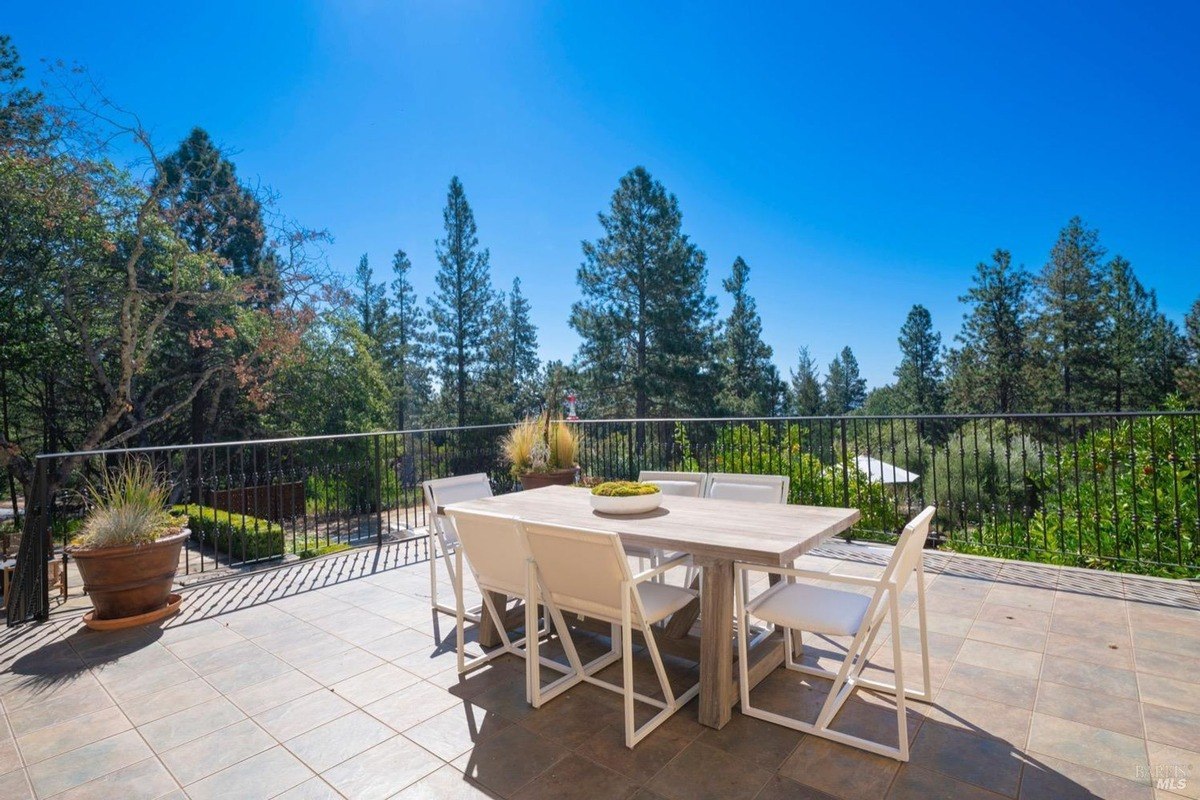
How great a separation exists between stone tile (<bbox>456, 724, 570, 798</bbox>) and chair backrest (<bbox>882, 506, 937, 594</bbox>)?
125 cm

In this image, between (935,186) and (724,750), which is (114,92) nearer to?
(724,750)

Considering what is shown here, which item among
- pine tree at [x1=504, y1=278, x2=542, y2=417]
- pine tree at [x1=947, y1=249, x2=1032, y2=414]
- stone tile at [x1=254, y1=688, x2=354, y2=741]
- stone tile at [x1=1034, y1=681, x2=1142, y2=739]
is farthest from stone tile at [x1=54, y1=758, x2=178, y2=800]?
pine tree at [x1=947, y1=249, x2=1032, y2=414]

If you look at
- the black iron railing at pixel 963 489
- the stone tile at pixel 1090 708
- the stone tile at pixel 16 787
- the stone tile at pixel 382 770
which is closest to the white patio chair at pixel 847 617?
the stone tile at pixel 1090 708

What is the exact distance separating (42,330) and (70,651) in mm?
10984

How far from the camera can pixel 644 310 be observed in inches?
725

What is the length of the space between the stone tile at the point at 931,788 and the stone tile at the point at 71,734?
2735 millimetres

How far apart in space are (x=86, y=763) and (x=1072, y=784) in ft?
10.4

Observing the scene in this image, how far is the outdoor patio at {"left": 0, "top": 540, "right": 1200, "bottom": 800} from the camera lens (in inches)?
69.4

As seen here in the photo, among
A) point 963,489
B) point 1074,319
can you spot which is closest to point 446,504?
point 963,489

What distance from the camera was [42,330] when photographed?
10469mm

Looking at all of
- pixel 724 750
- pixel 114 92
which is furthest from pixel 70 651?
pixel 114 92

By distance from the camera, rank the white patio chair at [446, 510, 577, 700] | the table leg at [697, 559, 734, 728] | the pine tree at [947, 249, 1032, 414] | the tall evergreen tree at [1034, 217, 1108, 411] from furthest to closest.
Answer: the pine tree at [947, 249, 1032, 414], the tall evergreen tree at [1034, 217, 1108, 411], the white patio chair at [446, 510, 577, 700], the table leg at [697, 559, 734, 728]

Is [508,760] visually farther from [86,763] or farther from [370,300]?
[370,300]

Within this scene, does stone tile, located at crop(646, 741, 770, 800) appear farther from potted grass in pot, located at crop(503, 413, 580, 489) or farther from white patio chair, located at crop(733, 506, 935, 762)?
potted grass in pot, located at crop(503, 413, 580, 489)
